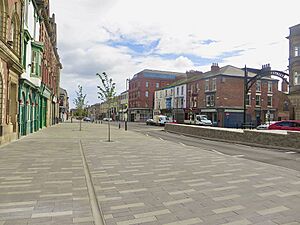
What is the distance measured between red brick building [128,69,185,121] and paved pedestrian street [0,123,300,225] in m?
73.1

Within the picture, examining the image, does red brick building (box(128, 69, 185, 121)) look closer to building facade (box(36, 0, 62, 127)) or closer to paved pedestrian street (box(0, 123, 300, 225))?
building facade (box(36, 0, 62, 127))

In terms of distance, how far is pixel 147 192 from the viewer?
19.1 feet

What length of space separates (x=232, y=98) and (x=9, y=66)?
39.3m

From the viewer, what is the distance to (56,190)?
229 inches

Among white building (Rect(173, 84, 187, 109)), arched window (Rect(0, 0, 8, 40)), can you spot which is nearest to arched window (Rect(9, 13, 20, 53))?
arched window (Rect(0, 0, 8, 40))

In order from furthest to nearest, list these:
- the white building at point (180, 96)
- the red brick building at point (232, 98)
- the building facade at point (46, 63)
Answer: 1. the white building at point (180, 96)
2. the red brick building at point (232, 98)
3. the building facade at point (46, 63)

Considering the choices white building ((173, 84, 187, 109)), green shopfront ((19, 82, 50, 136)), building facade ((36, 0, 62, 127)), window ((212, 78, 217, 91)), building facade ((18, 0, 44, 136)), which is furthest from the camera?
white building ((173, 84, 187, 109))

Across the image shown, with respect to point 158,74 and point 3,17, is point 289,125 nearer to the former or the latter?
point 3,17

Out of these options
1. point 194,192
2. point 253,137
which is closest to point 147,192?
point 194,192

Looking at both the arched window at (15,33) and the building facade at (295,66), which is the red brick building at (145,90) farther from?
the arched window at (15,33)

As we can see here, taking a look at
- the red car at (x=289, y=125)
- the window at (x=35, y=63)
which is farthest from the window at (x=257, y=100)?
the window at (x=35, y=63)

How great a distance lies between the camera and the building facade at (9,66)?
1320 cm

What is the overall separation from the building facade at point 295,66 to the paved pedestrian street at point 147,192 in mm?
26664

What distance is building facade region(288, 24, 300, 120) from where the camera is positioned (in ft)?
105
